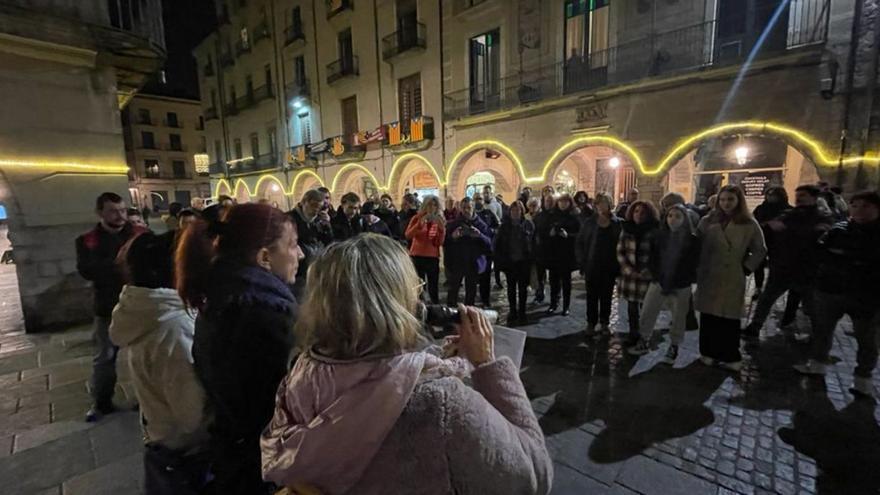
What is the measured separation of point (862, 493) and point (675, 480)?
1049 millimetres

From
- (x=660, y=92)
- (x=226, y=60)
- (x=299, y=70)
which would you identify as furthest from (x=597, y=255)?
(x=226, y=60)

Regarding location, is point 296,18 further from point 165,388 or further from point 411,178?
point 165,388

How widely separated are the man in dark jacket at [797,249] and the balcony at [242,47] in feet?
87.5

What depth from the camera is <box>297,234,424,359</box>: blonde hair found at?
95cm

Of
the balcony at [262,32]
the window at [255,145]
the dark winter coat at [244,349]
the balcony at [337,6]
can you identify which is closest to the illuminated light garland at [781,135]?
the dark winter coat at [244,349]

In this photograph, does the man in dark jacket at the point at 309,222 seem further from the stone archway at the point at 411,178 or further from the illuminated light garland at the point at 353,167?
the illuminated light garland at the point at 353,167

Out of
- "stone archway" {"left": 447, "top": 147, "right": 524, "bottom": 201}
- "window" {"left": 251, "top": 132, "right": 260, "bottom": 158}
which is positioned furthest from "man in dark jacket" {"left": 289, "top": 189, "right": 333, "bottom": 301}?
"window" {"left": 251, "top": 132, "right": 260, "bottom": 158}

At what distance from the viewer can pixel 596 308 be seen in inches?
191

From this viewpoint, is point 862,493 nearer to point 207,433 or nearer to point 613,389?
point 613,389

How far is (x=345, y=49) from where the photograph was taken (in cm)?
1862

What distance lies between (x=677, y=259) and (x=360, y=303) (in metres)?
3.99

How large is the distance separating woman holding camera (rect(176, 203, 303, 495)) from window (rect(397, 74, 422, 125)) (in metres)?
14.9

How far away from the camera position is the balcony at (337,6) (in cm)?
1761

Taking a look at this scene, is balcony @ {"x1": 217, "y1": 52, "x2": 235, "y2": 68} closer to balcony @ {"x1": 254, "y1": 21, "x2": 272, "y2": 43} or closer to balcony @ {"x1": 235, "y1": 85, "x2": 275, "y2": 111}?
balcony @ {"x1": 235, "y1": 85, "x2": 275, "y2": 111}
